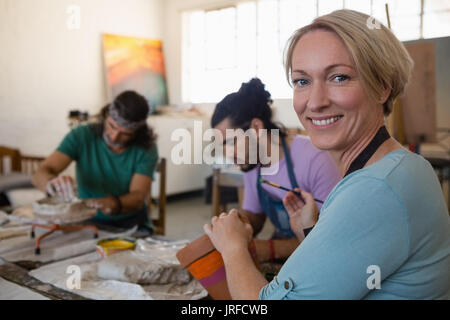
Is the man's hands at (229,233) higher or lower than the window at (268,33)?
lower

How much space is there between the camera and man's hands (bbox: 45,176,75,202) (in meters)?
1.44

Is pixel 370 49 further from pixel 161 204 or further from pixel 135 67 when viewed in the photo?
pixel 135 67

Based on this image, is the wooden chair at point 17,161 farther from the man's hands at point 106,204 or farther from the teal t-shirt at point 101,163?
the man's hands at point 106,204

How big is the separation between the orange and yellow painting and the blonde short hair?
3.68 meters

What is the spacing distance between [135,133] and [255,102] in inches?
40.7

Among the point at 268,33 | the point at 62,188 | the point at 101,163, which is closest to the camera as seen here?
the point at 268,33

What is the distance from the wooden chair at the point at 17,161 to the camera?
11.3 ft

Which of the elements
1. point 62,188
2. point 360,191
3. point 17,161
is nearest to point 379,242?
point 360,191


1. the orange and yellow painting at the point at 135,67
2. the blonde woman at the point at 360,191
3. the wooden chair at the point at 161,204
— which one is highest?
the orange and yellow painting at the point at 135,67

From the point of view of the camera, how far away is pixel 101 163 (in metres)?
1.90

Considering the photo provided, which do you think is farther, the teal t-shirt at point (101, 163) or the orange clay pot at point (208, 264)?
the teal t-shirt at point (101, 163)

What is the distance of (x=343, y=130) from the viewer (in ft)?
2.08

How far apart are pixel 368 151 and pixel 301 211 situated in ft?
0.90

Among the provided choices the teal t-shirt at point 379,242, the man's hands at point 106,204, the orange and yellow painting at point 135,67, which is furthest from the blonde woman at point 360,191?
the orange and yellow painting at point 135,67
